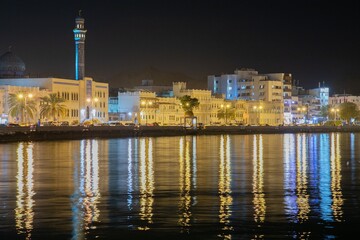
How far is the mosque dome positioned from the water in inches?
3716

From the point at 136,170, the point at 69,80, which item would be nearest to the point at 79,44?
the point at 69,80

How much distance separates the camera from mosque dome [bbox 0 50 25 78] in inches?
5320

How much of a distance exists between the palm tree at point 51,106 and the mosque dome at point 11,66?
16.6 meters

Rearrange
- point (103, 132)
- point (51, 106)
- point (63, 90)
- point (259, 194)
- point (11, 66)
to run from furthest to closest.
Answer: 1. point (11, 66)
2. point (63, 90)
3. point (51, 106)
4. point (103, 132)
5. point (259, 194)

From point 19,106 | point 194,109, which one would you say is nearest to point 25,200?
point 19,106

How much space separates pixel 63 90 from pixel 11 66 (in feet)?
46.0

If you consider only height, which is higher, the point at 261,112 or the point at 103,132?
the point at 261,112

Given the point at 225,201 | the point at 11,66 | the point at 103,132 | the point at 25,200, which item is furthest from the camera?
the point at 11,66

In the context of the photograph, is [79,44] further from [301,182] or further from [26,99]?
[301,182]

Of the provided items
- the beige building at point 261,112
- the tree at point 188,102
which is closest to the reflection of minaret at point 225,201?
the tree at point 188,102

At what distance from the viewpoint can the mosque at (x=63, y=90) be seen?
115250mm

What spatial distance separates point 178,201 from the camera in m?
26.0

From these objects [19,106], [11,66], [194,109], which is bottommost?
[19,106]

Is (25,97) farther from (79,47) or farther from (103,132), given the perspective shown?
(79,47)
